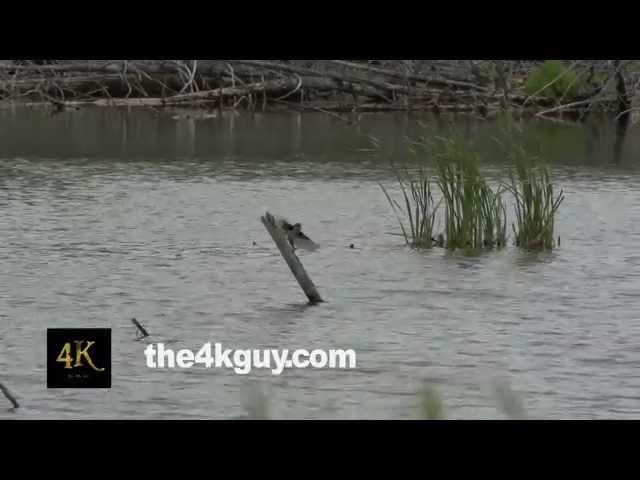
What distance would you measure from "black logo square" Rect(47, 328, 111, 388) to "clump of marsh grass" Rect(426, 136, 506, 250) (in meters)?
4.99

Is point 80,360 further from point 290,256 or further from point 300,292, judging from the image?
point 300,292

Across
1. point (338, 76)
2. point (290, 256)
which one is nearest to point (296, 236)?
point (290, 256)

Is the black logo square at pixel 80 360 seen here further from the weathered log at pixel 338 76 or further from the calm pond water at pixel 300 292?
the weathered log at pixel 338 76

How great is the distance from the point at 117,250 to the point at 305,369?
5.44 metres

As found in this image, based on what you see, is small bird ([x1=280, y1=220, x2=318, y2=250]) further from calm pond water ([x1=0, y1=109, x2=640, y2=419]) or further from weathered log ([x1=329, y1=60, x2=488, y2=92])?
weathered log ([x1=329, y1=60, x2=488, y2=92])

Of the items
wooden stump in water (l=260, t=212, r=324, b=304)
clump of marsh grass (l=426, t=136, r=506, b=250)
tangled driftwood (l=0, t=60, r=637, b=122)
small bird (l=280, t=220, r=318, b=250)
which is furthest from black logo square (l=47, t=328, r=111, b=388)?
tangled driftwood (l=0, t=60, r=637, b=122)

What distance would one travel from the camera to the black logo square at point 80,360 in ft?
25.0

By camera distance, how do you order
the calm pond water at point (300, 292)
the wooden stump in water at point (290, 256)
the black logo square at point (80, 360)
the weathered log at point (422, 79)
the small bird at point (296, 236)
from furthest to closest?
the weathered log at point (422, 79), the small bird at point (296, 236), the wooden stump in water at point (290, 256), the calm pond water at point (300, 292), the black logo square at point (80, 360)

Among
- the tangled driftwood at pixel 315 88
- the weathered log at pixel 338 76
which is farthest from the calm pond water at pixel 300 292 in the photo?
the tangled driftwood at pixel 315 88

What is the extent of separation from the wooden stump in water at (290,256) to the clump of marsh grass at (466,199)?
2047mm

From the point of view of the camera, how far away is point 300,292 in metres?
12.6

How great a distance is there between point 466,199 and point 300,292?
2.10 metres
